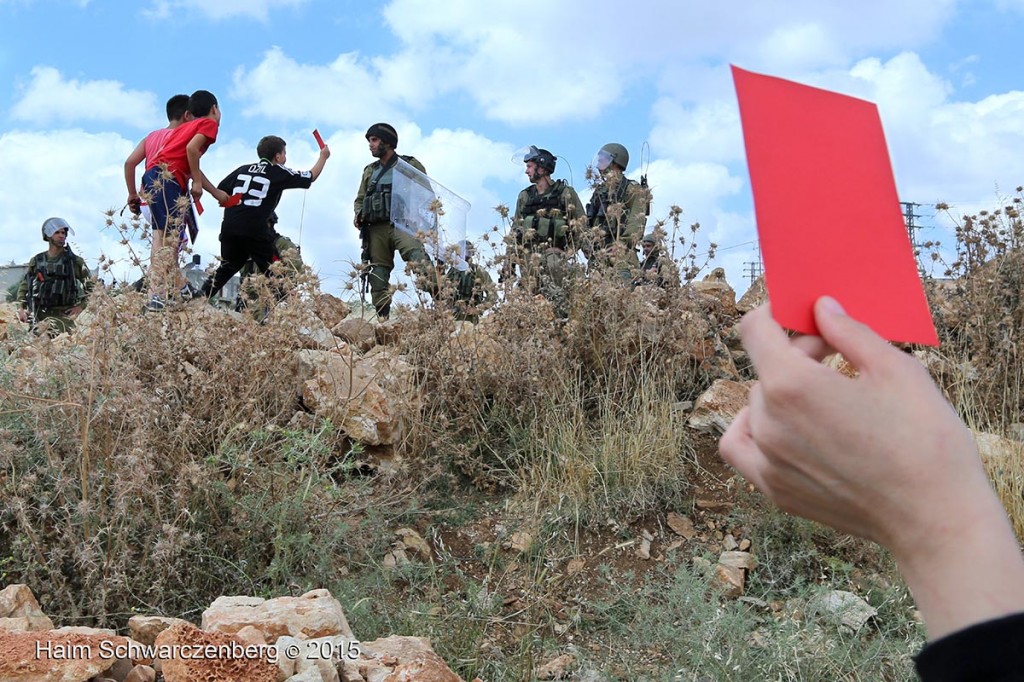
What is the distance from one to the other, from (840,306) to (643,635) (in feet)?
8.83

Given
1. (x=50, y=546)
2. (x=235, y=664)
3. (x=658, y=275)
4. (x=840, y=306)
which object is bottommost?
(x=235, y=664)

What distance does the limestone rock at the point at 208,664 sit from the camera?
2.41 metres

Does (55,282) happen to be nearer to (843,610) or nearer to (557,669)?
(557,669)

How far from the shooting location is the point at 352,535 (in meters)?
3.81

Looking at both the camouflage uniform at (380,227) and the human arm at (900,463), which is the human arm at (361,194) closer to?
the camouflage uniform at (380,227)

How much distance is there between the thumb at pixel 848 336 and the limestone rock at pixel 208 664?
2.02 meters

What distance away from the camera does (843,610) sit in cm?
340

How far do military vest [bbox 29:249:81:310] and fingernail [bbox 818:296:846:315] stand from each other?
841 cm

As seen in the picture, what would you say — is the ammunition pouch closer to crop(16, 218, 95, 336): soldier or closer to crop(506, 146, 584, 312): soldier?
crop(506, 146, 584, 312): soldier

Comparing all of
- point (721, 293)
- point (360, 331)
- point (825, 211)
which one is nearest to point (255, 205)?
point (360, 331)

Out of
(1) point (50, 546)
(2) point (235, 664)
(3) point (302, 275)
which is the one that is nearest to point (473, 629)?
(2) point (235, 664)

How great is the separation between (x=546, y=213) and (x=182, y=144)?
2755 mm

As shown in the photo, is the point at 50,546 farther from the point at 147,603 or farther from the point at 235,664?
the point at 235,664

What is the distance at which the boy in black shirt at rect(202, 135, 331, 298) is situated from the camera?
6.98m
